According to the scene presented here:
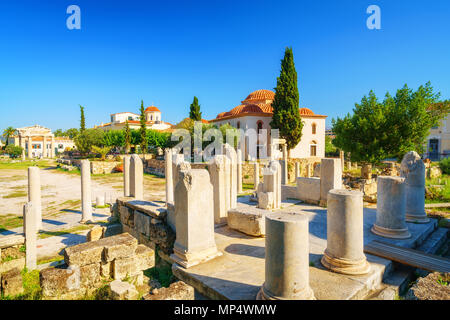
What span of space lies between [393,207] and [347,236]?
2.43 meters

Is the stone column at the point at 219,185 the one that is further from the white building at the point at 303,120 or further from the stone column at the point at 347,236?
the white building at the point at 303,120

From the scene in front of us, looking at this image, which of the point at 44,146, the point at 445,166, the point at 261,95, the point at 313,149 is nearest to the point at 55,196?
the point at 445,166

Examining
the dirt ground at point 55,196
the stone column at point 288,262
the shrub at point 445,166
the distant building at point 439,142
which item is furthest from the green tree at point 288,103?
the stone column at point 288,262

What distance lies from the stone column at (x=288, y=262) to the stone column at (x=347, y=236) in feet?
3.68

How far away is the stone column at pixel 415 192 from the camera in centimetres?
689

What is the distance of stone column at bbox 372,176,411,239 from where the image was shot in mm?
5578

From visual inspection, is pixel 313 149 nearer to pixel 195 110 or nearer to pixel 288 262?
pixel 195 110

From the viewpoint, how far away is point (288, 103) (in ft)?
94.1

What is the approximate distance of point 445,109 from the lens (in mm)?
18219

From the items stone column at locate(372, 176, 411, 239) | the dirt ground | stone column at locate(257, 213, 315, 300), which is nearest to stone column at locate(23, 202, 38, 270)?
stone column at locate(257, 213, 315, 300)

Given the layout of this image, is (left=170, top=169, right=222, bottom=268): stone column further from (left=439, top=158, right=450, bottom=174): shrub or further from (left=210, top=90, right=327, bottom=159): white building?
(left=210, top=90, right=327, bottom=159): white building

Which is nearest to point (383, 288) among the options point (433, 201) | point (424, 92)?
point (433, 201)

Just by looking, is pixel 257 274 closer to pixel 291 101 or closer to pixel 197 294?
pixel 197 294
